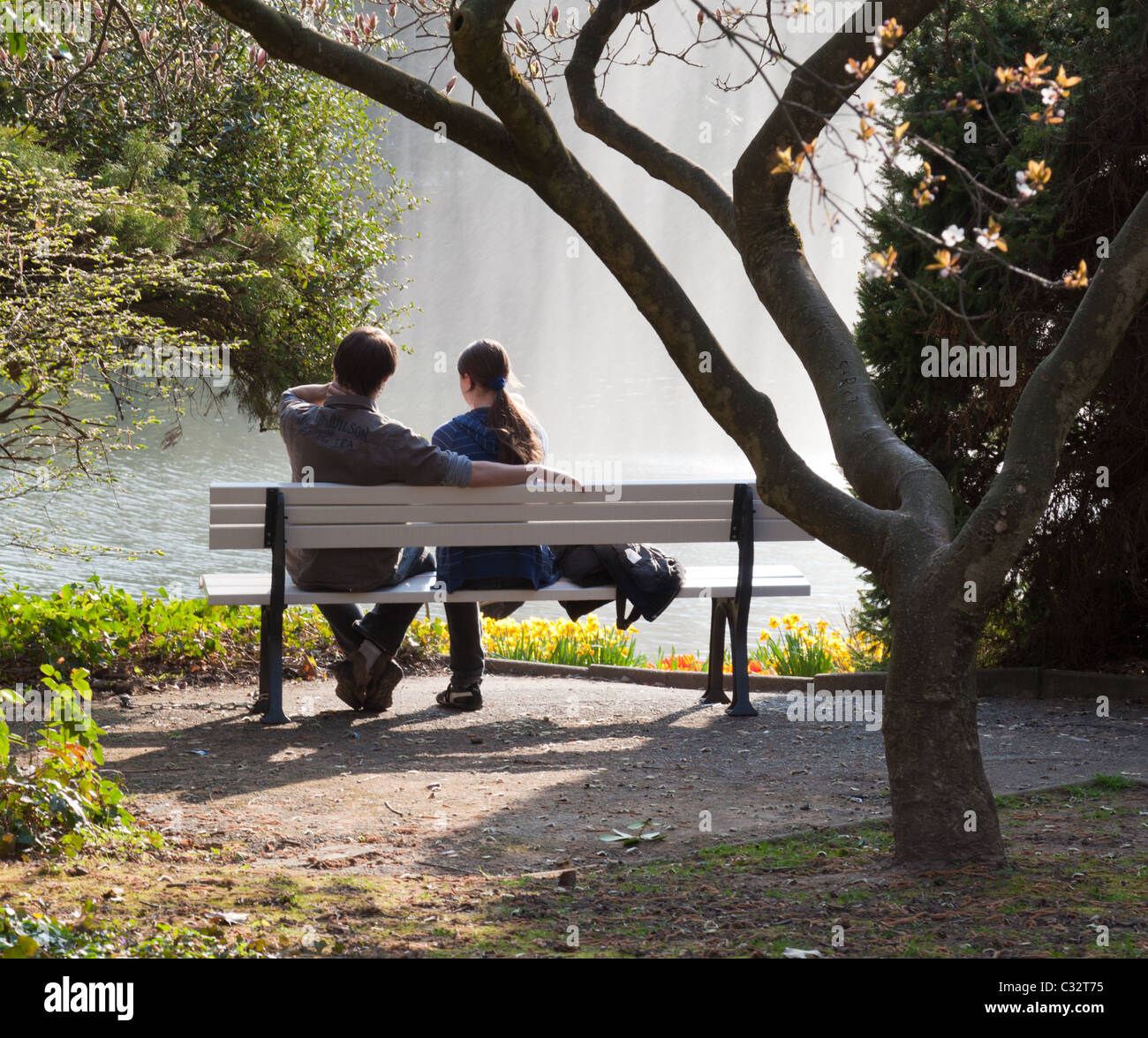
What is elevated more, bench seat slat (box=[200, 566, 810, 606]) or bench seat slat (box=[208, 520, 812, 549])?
bench seat slat (box=[208, 520, 812, 549])

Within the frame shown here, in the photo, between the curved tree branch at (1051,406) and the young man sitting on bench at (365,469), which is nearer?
the curved tree branch at (1051,406)

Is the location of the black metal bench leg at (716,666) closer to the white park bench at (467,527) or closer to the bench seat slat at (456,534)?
the white park bench at (467,527)

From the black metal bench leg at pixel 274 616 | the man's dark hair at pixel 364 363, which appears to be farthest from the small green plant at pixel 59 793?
the man's dark hair at pixel 364 363

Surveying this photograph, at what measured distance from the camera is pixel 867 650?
7500 mm

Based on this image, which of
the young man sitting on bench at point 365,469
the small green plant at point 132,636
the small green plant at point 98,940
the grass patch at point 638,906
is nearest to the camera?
the small green plant at point 98,940

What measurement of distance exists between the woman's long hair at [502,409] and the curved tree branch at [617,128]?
1325mm

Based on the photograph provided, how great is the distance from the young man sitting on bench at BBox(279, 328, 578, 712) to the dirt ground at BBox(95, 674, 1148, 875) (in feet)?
1.03

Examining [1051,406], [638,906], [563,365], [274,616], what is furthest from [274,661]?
[563,365]

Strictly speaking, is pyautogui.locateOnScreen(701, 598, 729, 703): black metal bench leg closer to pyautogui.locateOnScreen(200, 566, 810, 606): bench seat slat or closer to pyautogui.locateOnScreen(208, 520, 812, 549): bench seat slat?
pyautogui.locateOnScreen(200, 566, 810, 606): bench seat slat

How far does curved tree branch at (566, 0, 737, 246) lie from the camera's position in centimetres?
420

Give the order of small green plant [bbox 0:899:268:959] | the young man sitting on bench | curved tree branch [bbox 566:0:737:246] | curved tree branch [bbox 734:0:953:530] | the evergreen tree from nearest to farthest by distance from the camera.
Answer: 1. small green plant [bbox 0:899:268:959]
2. curved tree branch [bbox 734:0:953:530]
3. curved tree branch [bbox 566:0:737:246]
4. the young man sitting on bench
5. the evergreen tree

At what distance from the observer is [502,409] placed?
217 inches

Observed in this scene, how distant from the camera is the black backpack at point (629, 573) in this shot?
544cm

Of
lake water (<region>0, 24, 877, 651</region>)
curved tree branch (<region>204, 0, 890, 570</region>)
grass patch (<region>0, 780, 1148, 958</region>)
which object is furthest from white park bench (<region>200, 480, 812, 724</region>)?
lake water (<region>0, 24, 877, 651</region>)
